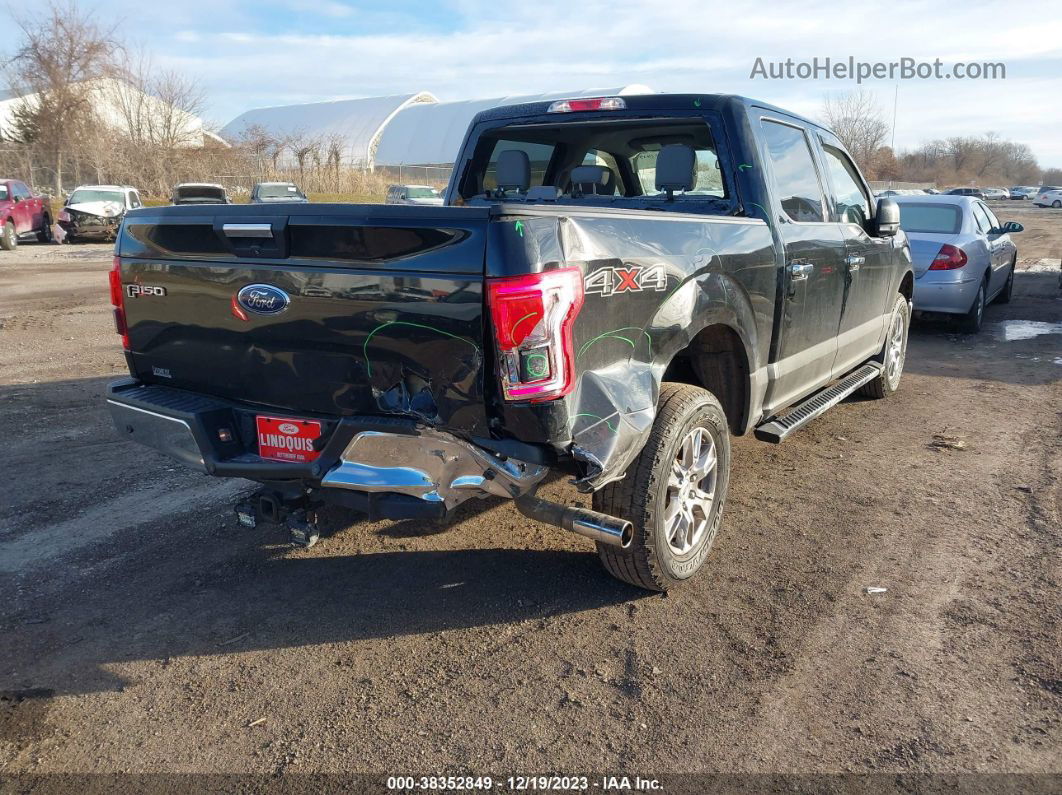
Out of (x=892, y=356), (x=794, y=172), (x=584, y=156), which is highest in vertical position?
(x=584, y=156)

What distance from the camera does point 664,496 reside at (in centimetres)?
339

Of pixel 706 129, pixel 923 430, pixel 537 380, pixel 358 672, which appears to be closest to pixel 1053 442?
pixel 923 430

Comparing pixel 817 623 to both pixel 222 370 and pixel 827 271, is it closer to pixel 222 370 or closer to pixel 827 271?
pixel 827 271

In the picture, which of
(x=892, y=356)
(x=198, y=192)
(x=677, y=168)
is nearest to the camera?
(x=677, y=168)

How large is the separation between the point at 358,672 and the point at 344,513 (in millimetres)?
1603

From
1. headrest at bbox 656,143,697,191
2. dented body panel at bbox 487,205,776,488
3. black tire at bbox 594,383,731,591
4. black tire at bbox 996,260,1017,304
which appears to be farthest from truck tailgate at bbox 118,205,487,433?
black tire at bbox 996,260,1017,304

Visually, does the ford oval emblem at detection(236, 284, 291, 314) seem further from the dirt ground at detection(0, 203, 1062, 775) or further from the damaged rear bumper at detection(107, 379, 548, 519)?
the dirt ground at detection(0, 203, 1062, 775)

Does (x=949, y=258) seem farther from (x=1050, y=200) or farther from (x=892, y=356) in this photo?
(x=1050, y=200)

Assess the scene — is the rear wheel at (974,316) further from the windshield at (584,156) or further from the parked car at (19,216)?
the parked car at (19,216)

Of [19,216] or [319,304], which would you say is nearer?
[319,304]

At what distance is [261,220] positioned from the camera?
311cm

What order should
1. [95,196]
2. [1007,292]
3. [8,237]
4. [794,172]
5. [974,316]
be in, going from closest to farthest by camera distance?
[794,172]
[974,316]
[1007,292]
[8,237]
[95,196]

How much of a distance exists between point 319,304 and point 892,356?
554cm

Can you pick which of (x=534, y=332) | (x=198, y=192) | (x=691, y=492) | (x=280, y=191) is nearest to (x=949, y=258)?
(x=691, y=492)
